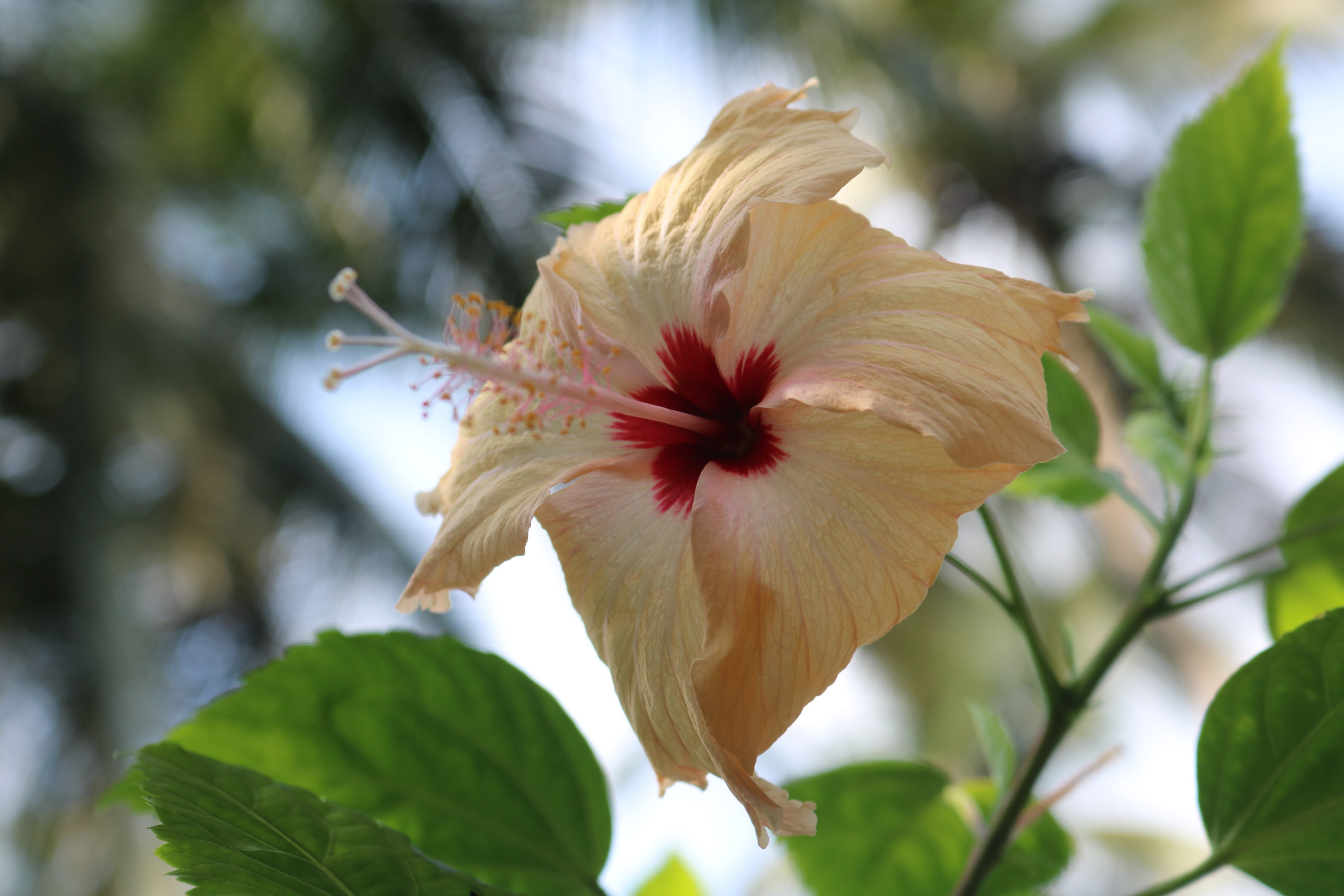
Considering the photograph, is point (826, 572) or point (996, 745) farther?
point (996, 745)

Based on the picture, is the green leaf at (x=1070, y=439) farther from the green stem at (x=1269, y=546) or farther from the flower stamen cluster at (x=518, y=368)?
the flower stamen cluster at (x=518, y=368)

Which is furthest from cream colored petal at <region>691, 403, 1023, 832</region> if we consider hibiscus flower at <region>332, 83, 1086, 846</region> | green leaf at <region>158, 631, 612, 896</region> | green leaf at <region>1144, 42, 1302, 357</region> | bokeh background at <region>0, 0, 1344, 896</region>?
bokeh background at <region>0, 0, 1344, 896</region>

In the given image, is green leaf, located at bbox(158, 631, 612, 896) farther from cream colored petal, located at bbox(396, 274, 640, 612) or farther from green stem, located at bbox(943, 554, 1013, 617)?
green stem, located at bbox(943, 554, 1013, 617)

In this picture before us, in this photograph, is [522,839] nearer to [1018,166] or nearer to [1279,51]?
[1279,51]

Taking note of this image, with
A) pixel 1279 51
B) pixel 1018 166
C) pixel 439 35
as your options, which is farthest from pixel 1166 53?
pixel 1279 51

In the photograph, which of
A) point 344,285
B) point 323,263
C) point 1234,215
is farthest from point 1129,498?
point 323,263

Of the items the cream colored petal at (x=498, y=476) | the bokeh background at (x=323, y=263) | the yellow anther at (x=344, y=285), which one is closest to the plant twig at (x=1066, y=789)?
the cream colored petal at (x=498, y=476)

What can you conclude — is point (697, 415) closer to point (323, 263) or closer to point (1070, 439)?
point (1070, 439)
